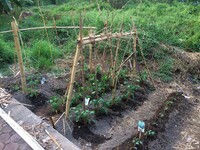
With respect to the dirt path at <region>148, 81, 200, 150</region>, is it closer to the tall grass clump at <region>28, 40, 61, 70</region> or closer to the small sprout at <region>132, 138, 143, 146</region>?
the small sprout at <region>132, 138, 143, 146</region>

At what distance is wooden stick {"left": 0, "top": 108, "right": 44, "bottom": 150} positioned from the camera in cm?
304

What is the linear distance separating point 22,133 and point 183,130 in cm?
228

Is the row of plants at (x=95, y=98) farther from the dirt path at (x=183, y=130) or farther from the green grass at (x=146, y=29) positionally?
the green grass at (x=146, y=29)

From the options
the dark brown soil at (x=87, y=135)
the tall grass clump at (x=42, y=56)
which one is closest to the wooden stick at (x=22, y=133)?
the dark brown soil at (x=87, y=135)

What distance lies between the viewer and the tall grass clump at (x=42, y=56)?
5.31 meters

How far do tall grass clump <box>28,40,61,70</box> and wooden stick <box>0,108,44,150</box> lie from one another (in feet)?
5.77

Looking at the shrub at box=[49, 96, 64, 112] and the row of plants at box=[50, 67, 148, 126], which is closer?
the row of plants at box=[50, 67, 148, 126]

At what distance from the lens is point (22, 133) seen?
3252mm

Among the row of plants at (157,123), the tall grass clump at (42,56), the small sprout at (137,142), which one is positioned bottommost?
the row of plants at (157,123)

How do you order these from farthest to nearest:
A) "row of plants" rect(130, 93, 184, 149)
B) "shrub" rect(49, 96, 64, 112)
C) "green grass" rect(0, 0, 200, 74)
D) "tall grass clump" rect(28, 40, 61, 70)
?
"green grass" rect(0, 0, 200, 74) < "tall grass clump" rect(28, 40, 61, 70) < "shrub" rect(49, 96, 64, 112) < "row of plants" rect(130, 93, 184, 149)

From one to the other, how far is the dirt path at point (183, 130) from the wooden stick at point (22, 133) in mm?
1438

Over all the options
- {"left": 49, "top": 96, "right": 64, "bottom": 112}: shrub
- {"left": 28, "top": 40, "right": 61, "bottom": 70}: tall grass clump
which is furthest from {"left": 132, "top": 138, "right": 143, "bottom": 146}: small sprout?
{"left": 28, "top": 40, "right": 61, "bottom": 70}: tall grass clump

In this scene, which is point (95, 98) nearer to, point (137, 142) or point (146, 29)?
point (137, 142)

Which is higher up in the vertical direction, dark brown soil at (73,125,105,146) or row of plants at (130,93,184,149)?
row of plants at (130,93,184,149)
